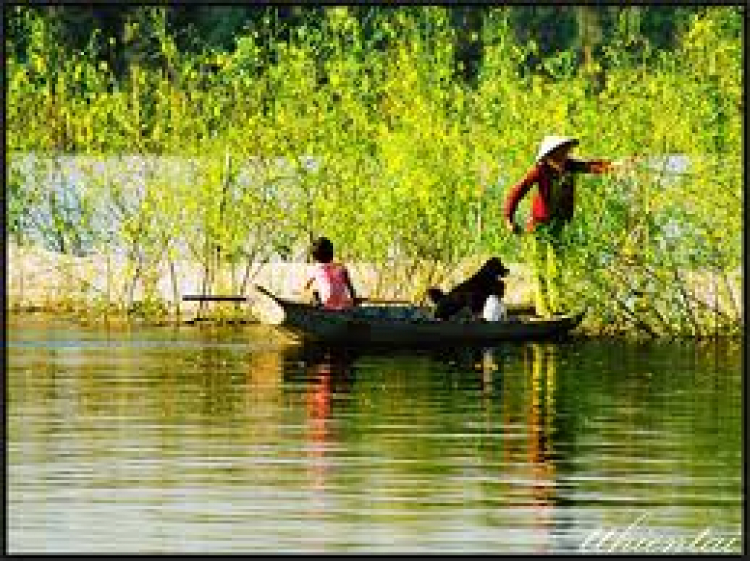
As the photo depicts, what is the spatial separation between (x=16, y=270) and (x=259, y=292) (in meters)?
3.64

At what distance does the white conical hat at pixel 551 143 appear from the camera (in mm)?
24219

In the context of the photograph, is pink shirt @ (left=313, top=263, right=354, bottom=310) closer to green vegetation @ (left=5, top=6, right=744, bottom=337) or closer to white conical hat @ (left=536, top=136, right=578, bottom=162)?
green vegetation @ (left=5, top=6, right=744, bottom=337)

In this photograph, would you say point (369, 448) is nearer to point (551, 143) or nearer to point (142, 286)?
point (551, 143)

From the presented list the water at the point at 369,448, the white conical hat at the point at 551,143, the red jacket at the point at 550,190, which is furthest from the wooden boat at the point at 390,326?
the white conical hat at the point at 551,143

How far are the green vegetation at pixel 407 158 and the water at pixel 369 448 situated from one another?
70 cm

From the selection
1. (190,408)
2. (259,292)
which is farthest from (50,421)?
(259,292)

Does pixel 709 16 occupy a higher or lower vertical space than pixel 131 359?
higher

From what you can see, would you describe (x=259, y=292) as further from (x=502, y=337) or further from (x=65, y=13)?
(x=65, y=13)

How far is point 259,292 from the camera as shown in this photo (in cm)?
2336

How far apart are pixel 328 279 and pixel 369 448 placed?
6.74 metres

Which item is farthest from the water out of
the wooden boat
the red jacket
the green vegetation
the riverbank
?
the riverbank

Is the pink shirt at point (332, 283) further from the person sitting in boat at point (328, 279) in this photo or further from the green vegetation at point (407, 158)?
the green vegetation at point (407, 158)

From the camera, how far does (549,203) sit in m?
24.2

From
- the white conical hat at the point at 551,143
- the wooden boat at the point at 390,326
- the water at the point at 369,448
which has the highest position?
the white conical hat at the point at 551,143
